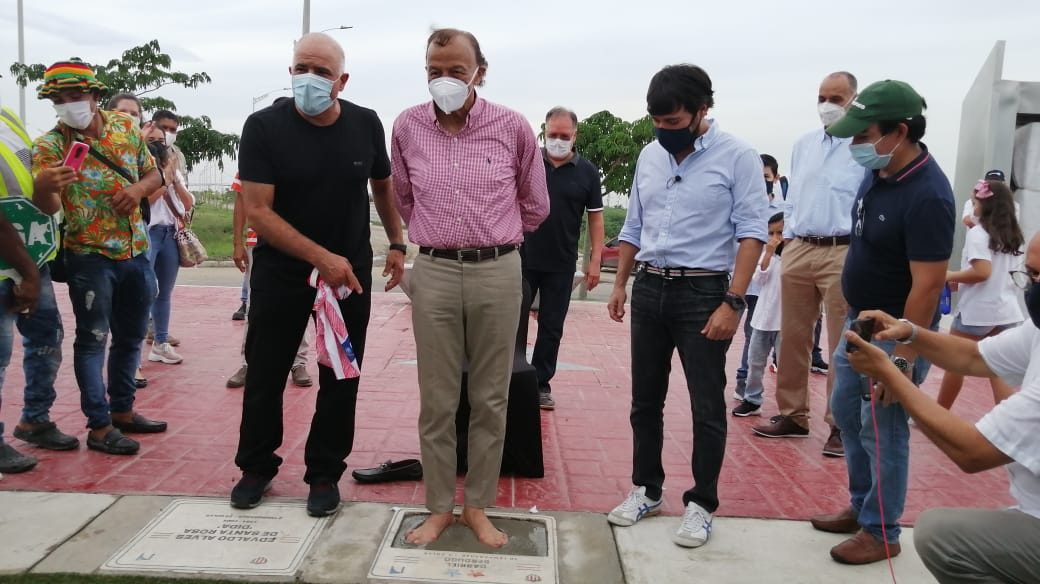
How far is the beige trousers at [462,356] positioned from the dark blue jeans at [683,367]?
0.63 m

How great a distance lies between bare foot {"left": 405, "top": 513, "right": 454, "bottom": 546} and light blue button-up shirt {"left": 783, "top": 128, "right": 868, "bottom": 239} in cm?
285

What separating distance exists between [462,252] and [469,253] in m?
0.03

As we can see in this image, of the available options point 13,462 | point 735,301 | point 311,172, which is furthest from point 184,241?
point 735,301

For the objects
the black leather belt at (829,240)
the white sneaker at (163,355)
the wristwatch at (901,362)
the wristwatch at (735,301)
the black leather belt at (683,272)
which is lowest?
the white sneaker at (163,355)

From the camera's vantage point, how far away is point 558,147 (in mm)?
5129

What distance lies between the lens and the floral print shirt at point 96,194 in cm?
384

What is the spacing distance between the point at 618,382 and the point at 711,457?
288 cm

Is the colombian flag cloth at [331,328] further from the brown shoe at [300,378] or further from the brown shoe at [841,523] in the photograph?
the brown shoe at [300,378]

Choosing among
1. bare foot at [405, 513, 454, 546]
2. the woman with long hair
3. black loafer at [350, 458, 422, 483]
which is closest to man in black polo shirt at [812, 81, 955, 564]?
bare foot at [405, 513, 454, 546]

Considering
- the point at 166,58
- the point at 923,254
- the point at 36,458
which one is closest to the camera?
the point at 923,254

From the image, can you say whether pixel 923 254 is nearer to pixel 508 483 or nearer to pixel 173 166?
pixel 508 483

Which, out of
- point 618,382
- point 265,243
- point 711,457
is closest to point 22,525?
point 265,243

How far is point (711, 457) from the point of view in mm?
3318

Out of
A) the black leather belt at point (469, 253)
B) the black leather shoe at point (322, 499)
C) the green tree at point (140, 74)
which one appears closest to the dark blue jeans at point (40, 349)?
the black leather shoe at point (322, 499)
